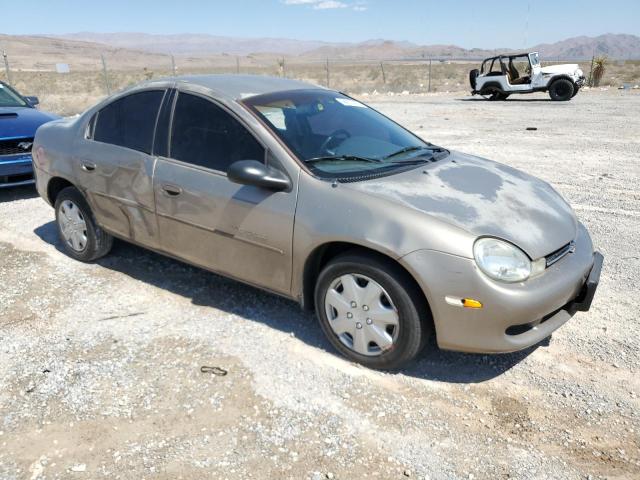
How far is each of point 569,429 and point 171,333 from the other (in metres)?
2.51

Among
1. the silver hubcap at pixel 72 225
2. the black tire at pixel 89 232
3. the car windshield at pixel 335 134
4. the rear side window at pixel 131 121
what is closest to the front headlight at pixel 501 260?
the car windshield at pixel 335 134

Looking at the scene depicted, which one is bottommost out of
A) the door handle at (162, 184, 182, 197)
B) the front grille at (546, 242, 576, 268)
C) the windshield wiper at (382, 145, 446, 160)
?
the front grille at (546, 242, 576, 268)

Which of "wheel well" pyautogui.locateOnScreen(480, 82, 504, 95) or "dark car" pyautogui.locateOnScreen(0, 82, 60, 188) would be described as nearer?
"dark car" pyautogui.locateOnScreen(0, 82, 60, 188)

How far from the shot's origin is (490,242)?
3008 millimetres

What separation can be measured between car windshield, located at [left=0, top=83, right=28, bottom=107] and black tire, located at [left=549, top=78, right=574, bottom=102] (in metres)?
17.6

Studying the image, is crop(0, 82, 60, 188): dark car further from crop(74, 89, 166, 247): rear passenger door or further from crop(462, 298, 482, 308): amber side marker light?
crop(462, 298, 482, 308): amber side marker light

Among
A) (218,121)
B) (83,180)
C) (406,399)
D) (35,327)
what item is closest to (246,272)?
(218,121)

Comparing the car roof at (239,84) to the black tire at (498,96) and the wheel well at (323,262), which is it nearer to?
the wheel well at (323,262)

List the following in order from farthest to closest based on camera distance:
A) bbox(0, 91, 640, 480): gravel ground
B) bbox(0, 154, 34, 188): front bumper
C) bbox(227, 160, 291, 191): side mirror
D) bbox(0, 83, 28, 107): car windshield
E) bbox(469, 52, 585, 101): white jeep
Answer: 1. bbox(469, 52, 585, 101): white jeep
2. bbox(0, 83, 28, 107): car windshield
3. bbox(0, 154, 34, 188): front bumper
4. bbox(227, 160, 291, 191): side mirror
5. bbox(0, 91, 640, 480): gravel ground

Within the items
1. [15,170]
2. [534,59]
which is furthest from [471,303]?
[534,59]

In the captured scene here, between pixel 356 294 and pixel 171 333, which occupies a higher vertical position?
pixel 356 294

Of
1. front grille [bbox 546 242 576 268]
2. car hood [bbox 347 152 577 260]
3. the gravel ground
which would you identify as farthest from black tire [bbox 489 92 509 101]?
front grille [bbox 546 242 576 268]

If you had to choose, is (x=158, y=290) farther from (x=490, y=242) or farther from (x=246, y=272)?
(x=490, y=242)

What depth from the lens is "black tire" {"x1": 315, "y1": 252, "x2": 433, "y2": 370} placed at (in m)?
3.07
